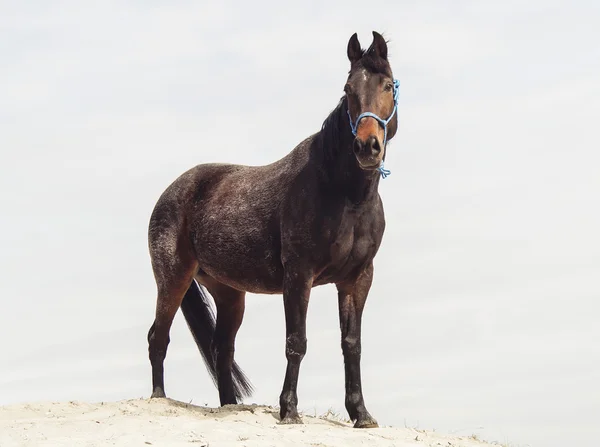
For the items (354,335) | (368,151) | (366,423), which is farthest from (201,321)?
(368,151)

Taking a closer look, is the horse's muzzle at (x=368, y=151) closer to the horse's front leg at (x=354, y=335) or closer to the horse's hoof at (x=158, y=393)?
the horse's front leg at (x=354, y=335)

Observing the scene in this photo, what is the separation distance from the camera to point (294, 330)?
10.7 meters

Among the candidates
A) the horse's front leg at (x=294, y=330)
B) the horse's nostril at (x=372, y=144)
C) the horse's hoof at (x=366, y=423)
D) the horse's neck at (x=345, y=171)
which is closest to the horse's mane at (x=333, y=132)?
the horse's neck at (x=345, y=171)

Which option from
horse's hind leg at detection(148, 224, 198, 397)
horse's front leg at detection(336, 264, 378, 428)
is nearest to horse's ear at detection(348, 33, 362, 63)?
horse's front leg at detection(336, 264, 378, 428)

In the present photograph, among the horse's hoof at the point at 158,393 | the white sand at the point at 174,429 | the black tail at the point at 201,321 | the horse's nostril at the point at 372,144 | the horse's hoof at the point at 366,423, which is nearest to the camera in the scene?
the white sand at the point at 174,429

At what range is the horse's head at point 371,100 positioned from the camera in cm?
1000

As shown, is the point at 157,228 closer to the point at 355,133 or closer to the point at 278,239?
the point at 278,239

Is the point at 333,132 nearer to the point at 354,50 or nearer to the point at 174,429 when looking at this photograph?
the point at 354,50

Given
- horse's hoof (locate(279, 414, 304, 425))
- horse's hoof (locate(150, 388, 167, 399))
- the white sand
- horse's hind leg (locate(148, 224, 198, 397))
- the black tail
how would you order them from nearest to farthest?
the white sand < horse's hoof (locate(279, 414, 304, 425)) < horse's hoof (locate(150, 388, 167, 399)) < horse's hind leg (locate(148, 224, 198, 397)) < the black tail

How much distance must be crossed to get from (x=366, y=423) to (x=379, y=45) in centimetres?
374

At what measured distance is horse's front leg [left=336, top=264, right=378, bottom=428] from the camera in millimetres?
11000

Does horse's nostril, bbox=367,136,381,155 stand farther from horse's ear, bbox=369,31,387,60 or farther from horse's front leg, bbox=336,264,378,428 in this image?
horse's front leg, bbox=336,264,378,428

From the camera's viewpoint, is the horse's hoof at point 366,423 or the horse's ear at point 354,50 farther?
the horse's hoof at point 366,423

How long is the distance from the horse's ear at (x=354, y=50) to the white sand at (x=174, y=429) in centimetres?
362
